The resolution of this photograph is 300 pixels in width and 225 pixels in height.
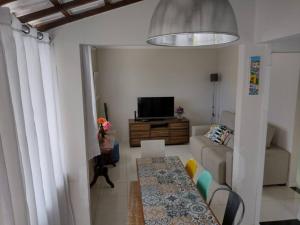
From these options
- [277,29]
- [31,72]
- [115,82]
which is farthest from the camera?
[115,82]

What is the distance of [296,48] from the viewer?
8.73ft

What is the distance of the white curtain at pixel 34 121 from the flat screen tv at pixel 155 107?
3750 millimetres

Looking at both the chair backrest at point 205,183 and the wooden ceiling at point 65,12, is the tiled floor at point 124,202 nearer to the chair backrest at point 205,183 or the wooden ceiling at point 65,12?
the chair backrest at point 205,183

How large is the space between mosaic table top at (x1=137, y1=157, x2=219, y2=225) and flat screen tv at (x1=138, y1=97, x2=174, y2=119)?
3193mm

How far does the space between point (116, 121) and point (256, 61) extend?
4.43 m

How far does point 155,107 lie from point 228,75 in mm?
2059

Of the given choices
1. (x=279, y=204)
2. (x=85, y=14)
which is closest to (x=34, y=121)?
(x=85, y=14)

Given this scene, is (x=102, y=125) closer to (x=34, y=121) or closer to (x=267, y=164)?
(x=34, y=121)

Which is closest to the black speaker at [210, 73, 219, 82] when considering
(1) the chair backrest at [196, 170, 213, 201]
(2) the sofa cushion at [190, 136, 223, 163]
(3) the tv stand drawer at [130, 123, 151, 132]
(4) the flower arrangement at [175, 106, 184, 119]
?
(4) the flower arrangement at [175, 106, 184, 119]

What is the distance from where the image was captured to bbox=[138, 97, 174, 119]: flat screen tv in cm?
614

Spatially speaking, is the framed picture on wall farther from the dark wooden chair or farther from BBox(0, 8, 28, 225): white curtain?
the dark wooden chair

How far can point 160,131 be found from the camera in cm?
609

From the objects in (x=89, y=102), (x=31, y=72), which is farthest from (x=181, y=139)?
(x=31, y=72)

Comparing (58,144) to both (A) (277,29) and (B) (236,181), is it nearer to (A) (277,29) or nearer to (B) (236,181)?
(B) (236,181)
